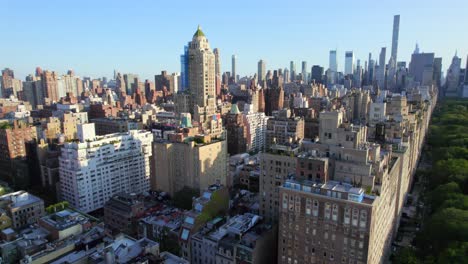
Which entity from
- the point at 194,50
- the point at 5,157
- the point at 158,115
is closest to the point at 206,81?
the point at 194,50

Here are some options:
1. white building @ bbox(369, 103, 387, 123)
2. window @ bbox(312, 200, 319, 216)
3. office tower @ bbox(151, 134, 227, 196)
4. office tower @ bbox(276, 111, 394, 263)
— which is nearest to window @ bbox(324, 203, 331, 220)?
office tower @ bbox(276, 111, 394, 263)

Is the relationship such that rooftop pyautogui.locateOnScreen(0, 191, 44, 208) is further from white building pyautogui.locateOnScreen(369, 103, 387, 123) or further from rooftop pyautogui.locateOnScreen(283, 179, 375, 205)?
white building pyautogui.locateOnScreen(369, 103, 387, 123)

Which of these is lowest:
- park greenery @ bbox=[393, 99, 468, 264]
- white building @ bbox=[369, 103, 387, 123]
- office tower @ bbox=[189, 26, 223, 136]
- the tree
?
the tree

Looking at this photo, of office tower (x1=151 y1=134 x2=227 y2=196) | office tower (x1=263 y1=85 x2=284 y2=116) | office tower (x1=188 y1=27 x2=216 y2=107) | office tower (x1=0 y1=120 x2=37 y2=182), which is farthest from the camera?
office tower (x1=263 y1=85 x2=284 y2=116)

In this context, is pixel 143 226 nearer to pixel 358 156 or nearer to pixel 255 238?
pixel 255 238

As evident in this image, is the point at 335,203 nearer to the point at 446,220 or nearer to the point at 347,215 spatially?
the point at 347,215

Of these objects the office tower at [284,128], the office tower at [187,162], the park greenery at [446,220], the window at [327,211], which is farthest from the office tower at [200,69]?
the window at [327,211]
